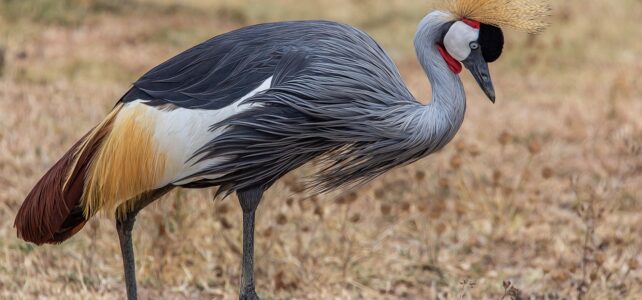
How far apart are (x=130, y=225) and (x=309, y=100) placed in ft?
2.82

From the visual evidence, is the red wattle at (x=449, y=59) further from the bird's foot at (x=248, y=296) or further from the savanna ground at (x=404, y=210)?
the bird's foot at (x=248, y=296)

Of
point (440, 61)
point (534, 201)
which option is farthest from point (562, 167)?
point (440, 61)

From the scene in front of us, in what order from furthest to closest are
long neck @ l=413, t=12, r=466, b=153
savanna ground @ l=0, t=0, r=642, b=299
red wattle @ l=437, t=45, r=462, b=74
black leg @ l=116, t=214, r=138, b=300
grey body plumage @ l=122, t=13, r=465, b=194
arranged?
savanna ground @ l=0, t=0, r=642, b=299
black leg @ l=116, t=214, r=138, b=300
red wattle @ l=437, t=45, r=462, b=74
long neck @ l=413, t=12, r=466, b=153
grey body plumage @ l=122, t=13, r=465, b=194

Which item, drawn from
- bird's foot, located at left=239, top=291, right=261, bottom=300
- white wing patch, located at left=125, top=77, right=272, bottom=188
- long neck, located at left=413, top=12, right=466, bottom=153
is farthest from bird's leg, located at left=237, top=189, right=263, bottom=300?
long neck, located at left=413, top=12, right=466, bottom=153

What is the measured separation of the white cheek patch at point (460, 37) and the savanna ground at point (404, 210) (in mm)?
837

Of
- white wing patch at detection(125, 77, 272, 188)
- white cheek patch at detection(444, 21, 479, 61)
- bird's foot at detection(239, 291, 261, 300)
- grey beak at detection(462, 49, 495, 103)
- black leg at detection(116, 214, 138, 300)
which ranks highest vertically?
white cheek patch at detection(444, 21, 479, 61)

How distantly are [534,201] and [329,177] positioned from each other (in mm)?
2685

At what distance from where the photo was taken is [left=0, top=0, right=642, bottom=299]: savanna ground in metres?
4.77

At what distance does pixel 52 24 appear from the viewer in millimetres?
10172

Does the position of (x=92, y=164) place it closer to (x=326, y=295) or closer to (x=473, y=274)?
(x=326, y=295)

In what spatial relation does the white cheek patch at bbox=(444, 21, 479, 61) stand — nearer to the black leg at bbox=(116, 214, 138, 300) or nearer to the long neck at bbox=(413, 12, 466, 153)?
the long neck at bbox=(413, 12, 466, 153)

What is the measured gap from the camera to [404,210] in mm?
5359

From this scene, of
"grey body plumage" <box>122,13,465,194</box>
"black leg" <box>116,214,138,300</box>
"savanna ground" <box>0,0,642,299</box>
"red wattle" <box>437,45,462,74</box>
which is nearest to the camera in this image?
"grey body plumage" <box>122,13,465,194</box>

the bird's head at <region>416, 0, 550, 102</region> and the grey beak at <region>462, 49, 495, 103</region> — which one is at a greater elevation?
the bird's head at <region>416, 0, 550, 102</region>
